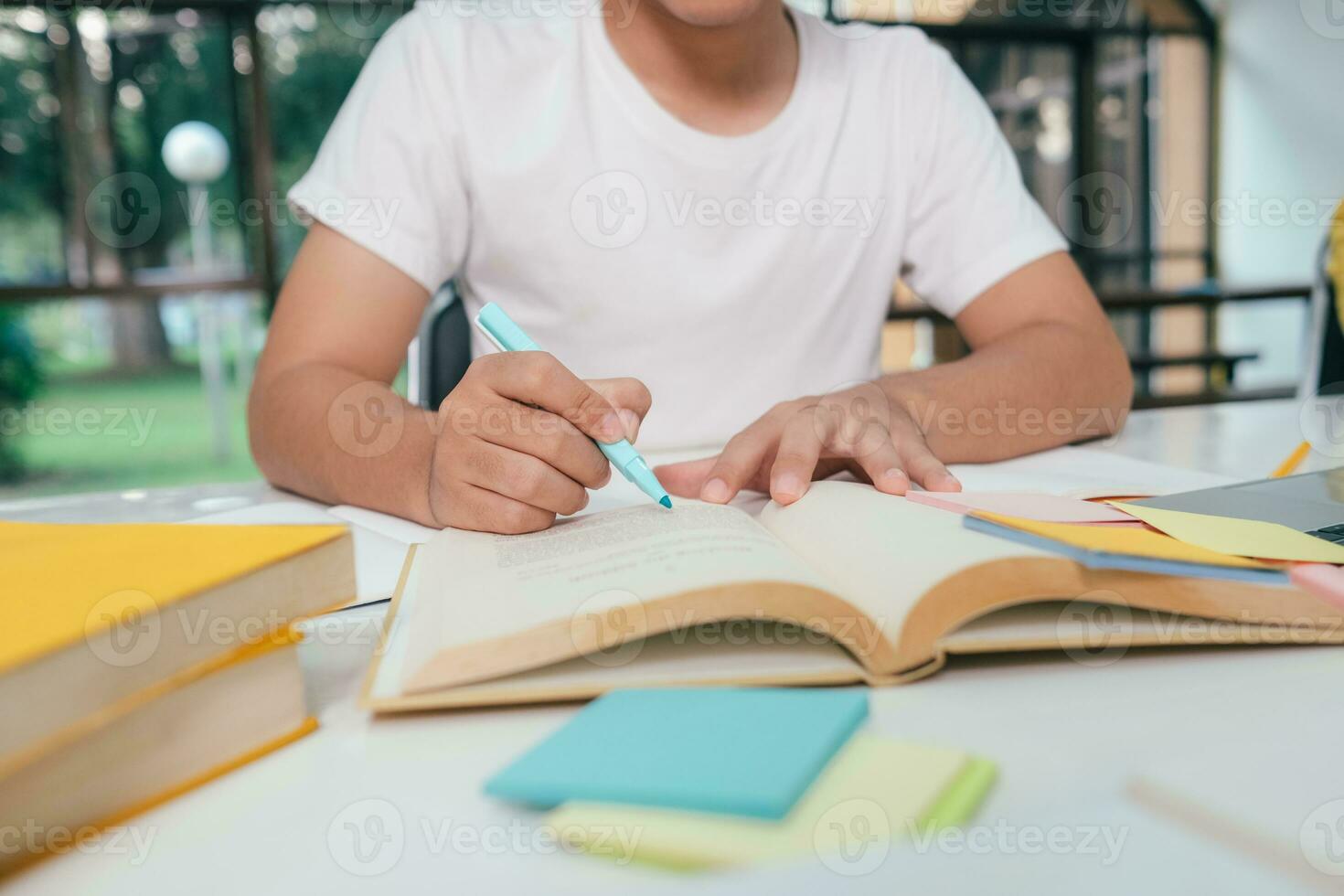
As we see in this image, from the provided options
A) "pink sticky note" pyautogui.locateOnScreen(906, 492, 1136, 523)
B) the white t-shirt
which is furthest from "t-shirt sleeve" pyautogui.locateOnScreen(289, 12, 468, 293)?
"pink sticky note" pyautogui.locateOnScreen(906, 492, 1136, 523)

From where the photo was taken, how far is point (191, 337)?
5289 millimetres

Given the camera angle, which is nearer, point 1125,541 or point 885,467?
point 1125,541

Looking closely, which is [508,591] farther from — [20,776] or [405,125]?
[405,125]

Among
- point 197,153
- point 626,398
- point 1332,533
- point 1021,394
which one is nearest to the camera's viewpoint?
point 1332,533

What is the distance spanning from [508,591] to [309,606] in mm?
82

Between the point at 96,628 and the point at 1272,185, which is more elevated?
the point at 1272,185

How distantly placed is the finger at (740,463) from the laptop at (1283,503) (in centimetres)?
23

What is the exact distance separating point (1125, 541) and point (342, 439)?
0.58m

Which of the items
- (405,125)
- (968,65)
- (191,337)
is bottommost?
(191,337)

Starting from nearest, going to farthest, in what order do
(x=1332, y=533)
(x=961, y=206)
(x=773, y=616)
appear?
(x=773, y=616) → (x=1332, y=533) → (x=961, y=206)

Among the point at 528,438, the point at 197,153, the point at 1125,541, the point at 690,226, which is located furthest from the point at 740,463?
the point at 197,153

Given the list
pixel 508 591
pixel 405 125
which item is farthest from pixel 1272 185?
pixel 508 591

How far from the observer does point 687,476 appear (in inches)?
28.2

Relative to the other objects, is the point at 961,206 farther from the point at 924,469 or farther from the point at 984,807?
the point at 984,807
